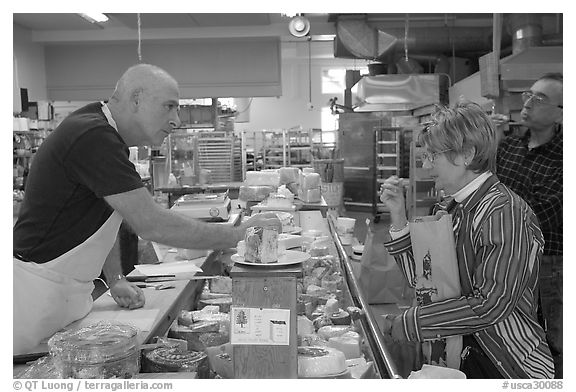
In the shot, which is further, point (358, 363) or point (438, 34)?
point (438, 34)

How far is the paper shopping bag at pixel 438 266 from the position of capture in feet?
6.00

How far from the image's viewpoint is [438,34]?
9.30m

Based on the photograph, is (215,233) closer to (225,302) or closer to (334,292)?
(225,302)

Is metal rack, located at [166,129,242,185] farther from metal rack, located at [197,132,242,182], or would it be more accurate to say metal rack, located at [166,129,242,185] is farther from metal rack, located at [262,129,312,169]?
metal rack, located at [262,129,312,169]

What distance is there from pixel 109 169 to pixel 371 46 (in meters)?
8.05

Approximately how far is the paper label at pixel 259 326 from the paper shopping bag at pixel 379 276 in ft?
9.65

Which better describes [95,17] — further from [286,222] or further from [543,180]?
[543,180]

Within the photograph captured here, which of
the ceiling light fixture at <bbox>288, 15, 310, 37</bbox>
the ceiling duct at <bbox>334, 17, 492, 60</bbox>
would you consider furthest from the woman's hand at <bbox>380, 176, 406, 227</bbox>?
the ceiling duct at <bbox>334, 17, 492, 60</bbox>

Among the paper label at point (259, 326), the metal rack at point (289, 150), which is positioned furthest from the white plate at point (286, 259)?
the metal rack at point (289, 150)

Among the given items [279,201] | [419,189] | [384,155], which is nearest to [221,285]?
[279,201]

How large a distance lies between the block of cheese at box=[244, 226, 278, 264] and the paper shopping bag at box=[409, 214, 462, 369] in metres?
0.59

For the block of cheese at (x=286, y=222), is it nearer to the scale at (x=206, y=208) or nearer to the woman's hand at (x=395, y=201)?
the scale at (x=206, y=208)
